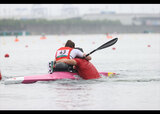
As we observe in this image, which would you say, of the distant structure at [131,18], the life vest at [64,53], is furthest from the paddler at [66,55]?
the distant structure at [131,18]

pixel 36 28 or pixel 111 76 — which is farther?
pixel 36 28

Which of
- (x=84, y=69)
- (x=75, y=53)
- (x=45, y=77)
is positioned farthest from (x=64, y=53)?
(x=45, y=77)

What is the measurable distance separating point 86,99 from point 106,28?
149 metres

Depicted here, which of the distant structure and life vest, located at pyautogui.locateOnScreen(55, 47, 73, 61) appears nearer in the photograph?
life vest, located at pyautogui.locateOnScreen(55, 47, 73, 61)

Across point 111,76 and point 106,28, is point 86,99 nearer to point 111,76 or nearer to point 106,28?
point 111,76

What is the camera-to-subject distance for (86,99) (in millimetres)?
12078

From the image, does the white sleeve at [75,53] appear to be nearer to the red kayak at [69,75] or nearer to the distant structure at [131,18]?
the red kayak at [69,75]

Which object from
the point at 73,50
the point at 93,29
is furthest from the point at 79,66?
the point at 93,29

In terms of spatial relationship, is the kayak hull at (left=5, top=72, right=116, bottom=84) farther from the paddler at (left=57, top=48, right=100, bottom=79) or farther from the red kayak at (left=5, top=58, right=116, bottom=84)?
the paddler at (left=57, top=48, right=100, bottom=79)

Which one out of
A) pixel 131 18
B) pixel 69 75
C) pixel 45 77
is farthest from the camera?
pixel 131 18

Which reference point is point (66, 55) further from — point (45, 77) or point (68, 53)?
point (45, 77)

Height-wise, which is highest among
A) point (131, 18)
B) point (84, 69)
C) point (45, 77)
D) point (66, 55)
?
point (131, 18)

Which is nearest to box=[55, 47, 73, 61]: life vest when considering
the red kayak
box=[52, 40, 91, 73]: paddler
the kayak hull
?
box=[52, 40, 91, 73]: paddler

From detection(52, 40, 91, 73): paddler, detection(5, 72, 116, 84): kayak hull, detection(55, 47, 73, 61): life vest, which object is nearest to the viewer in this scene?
detection(5, 72, 116, 84): kayak hull
